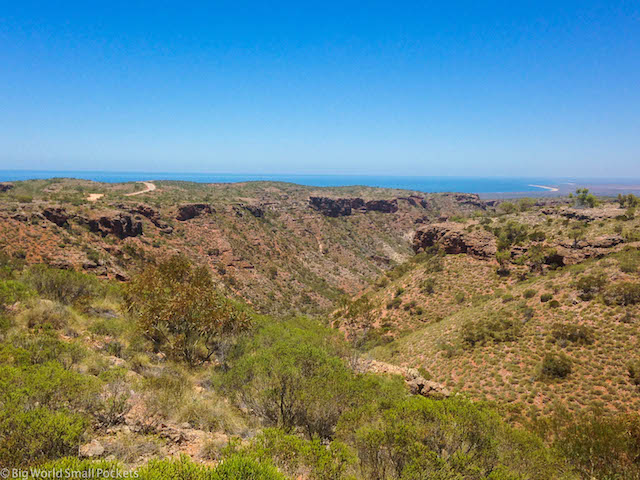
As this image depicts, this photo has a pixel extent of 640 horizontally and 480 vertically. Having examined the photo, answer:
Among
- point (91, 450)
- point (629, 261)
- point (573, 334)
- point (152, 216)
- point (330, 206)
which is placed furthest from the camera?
point (330, 206)

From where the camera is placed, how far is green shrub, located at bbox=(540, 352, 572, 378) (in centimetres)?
1767

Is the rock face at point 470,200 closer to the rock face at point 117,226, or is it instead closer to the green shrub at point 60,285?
the rock face at point 117,226

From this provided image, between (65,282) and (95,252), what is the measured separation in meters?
18.2

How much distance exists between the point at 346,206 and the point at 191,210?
2380 inches

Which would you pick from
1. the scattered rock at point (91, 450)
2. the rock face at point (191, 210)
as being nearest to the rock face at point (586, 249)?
the scattered rock at point (91, 450)

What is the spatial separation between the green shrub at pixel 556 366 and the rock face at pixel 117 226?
52.7 meters

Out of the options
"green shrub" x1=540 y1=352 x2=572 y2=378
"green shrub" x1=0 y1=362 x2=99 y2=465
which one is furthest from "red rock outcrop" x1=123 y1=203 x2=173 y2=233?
"green shrub" x1=540 y1=352 x2=572 y2=378

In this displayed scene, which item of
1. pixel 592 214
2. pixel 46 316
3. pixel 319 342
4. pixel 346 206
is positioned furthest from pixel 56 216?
pixel 346 206

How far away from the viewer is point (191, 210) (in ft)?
210

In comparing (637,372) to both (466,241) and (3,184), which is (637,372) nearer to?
(466,241)

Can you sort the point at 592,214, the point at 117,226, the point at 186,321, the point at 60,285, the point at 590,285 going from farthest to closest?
1. the point at 117,226
2. the point at 592,214
3. the point at 590,285
4. the point at 60,285
5. the point at 186,321

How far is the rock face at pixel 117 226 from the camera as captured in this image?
42656mm

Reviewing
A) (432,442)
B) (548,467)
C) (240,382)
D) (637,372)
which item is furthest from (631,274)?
(240,382)

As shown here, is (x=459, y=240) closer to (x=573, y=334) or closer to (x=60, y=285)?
(x=573, y=334)
